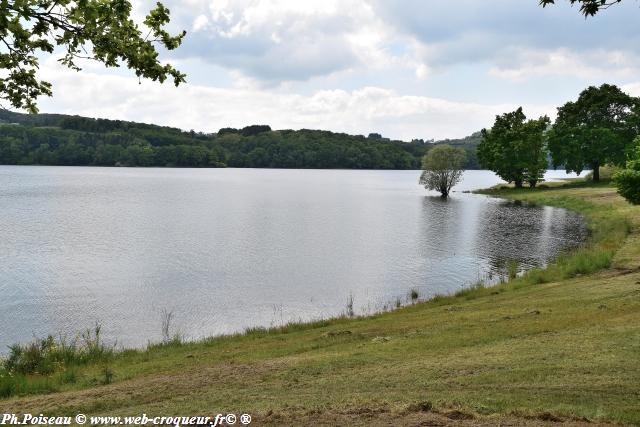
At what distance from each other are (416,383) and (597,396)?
370 centimetres

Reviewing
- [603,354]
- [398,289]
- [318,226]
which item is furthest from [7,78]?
[318,226]

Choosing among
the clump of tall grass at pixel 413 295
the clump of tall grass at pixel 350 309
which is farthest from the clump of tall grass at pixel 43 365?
the clump of tall grass at pixel 413 295

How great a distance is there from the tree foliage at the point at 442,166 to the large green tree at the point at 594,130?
20.6m

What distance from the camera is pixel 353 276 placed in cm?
3869

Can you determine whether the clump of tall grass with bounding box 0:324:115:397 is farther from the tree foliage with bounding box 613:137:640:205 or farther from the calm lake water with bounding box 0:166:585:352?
the tree foliage with bounding box 613:137:640:205

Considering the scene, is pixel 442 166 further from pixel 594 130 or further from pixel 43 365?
pixel 43 365

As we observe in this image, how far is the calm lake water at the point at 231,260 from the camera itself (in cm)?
2891

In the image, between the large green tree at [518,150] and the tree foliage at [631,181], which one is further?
the large green tree at [518,150]

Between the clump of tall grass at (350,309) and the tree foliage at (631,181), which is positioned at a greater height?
the tree foliage at (631,181)

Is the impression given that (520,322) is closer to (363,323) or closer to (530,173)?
(363,323)

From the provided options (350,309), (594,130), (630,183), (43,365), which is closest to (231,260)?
(350,309)

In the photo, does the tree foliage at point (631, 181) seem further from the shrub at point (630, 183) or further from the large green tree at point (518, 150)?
the large green tree at point (518, 150)

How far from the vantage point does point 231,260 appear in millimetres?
44344

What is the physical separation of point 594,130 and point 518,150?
16516 millimetres
